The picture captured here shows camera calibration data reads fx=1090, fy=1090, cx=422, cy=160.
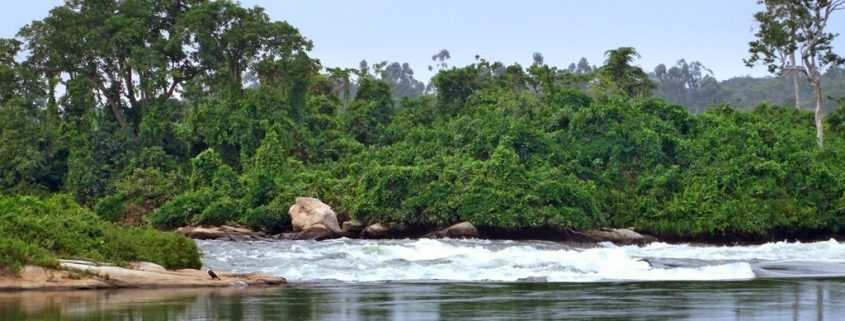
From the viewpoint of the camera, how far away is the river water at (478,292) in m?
13.4

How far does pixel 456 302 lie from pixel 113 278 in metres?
5.92

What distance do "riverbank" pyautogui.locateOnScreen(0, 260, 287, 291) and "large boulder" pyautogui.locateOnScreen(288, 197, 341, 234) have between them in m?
17.7

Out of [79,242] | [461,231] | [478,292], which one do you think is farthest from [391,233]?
[478,292]

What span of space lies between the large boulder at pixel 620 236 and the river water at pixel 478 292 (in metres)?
9.94

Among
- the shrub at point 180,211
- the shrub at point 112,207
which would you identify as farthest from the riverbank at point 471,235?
the shrub at point 112,207

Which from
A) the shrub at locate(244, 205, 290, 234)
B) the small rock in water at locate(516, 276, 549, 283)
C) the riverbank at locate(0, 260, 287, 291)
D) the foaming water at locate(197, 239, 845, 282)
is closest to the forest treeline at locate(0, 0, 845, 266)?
the shrub at locate(244, 205, 290, 234)

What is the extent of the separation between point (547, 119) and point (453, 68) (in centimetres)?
1030

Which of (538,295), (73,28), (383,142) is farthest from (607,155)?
(538,295)

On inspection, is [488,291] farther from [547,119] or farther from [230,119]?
[230,119]

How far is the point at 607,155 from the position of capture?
140 ft

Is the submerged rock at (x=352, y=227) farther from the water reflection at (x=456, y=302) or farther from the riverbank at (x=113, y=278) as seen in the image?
the water reflection at (x=456, y=302)

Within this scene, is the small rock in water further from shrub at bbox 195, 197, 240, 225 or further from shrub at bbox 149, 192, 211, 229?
shrub at bbox 149, 192, 211, 229

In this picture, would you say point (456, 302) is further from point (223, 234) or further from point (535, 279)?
point (223, 234)

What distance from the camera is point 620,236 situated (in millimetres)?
37594
